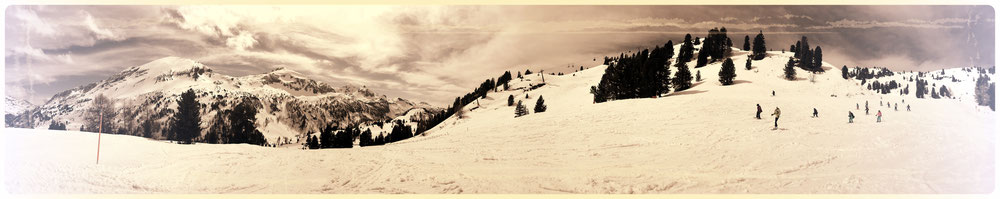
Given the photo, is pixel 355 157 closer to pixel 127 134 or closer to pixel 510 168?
pixel 510 168

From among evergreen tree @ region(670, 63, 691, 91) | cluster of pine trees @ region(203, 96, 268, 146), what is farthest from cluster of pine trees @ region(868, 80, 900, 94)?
cluster of pine trees @ region(203, 96, 268, 146)

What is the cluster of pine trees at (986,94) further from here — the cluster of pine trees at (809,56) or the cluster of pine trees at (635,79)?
the cluster of pine trees at (635,79)

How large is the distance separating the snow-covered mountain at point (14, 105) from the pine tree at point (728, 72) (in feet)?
100

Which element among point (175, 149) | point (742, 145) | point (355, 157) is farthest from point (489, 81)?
point (175, 149)

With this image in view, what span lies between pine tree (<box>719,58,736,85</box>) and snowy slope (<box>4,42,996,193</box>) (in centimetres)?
1050

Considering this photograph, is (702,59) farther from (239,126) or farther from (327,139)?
(239,126)

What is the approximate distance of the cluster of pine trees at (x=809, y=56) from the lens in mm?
16666

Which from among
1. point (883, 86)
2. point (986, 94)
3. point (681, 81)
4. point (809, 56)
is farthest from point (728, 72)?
point (986, 94)

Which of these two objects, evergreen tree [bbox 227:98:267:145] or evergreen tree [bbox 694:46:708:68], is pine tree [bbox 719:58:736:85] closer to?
evergreen tree [bbox 694:46:708:68]

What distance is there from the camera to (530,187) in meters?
11.3

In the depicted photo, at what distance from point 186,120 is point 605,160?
14.0 m

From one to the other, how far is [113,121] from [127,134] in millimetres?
1111

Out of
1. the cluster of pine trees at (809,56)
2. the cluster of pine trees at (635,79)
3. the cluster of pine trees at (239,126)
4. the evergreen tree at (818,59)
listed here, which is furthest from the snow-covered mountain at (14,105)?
the evergreen tree at (818,59)

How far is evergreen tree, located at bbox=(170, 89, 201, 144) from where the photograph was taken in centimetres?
1505
